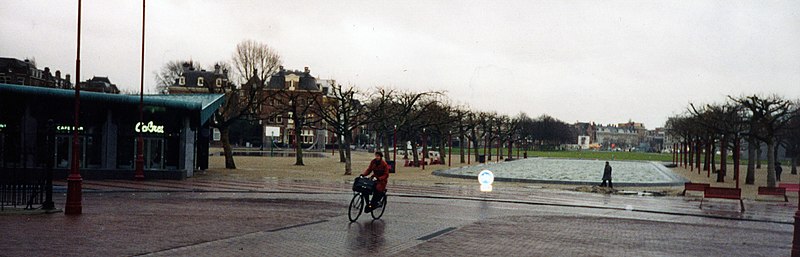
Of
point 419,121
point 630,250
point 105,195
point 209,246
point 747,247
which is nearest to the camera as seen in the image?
point 209,246

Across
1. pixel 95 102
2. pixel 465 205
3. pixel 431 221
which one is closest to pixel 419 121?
pixel 95 102

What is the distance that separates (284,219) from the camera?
54.2 ft

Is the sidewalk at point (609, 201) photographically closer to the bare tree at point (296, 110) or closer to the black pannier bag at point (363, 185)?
the black pannier bag at point (363, 185)

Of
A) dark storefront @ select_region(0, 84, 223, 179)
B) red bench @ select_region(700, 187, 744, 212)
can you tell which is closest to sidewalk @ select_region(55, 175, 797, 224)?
red bench @ select_region(700, 187, 744, 212)

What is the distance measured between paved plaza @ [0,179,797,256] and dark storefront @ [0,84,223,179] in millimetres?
10434

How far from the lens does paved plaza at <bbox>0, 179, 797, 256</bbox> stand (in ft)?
38.8

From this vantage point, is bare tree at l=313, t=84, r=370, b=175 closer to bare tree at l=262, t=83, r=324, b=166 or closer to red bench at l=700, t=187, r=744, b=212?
bare tree at l=262, t=83, r=324, b=166

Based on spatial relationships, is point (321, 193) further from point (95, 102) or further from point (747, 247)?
point (747, 247)

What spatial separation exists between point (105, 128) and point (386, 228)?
2455 centimetres

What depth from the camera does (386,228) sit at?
15.3 m

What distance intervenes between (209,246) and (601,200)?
747 inches

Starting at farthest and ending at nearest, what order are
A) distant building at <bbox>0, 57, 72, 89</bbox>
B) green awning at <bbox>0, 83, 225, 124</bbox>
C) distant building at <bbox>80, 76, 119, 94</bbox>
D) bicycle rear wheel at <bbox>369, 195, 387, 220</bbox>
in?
distant building at <bbox>80, 76, 119, 94</bbox> → distant building at <bbox>0, 57, 72, 89</bbox> → green awning at <bbox>0, 83, 225, 124</bbox> → bicycle rear wheel at <bbox>369, 195, 387, 220</bbox>

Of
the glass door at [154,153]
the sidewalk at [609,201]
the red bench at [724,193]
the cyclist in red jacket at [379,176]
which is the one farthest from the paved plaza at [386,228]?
the glass door at [154,153]

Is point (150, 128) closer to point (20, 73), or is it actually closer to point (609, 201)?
point (609, 201)
